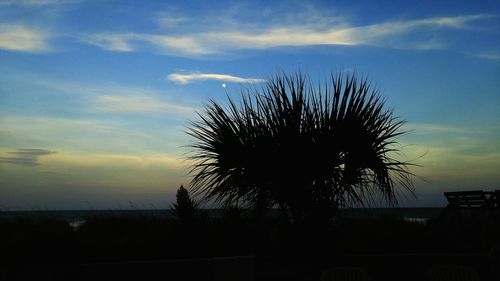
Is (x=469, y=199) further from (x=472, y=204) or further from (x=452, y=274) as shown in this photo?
(x=452, y=274)

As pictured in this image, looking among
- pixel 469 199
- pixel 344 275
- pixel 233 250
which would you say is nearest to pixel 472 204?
pixel 469 199

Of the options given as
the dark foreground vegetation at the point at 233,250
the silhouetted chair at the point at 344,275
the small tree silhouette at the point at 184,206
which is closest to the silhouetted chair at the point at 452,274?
the silhouetted chair at the point at 344,275

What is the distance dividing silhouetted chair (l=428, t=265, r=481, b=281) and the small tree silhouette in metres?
6.31

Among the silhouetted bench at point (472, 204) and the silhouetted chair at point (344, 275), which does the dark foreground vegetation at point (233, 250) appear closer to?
the silhouetted bench at point (472, 204)

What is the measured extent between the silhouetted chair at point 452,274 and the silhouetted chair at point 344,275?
2.25 ft

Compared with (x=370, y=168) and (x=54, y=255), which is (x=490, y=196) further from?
(x=54, y=255)

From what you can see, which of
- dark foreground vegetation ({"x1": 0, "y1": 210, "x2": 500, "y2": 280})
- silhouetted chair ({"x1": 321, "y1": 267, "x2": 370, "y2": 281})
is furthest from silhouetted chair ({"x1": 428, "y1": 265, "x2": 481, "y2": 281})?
dark foreground vegetation ({"x1": 0, "y1": 210, "x2": 500, "y2": 280})

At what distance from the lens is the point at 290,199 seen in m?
8.90

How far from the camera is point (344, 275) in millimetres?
5336

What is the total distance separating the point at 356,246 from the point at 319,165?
7.34ft

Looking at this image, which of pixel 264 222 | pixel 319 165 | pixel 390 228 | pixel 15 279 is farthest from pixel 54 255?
pixel 390 228

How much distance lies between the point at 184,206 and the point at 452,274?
7242 millimetres

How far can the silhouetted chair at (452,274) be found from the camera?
5.22m

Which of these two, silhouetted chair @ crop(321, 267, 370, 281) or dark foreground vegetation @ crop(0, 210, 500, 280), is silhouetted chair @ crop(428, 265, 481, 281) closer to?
silhouetted chair @ crop(321, 267, 370, 281)
